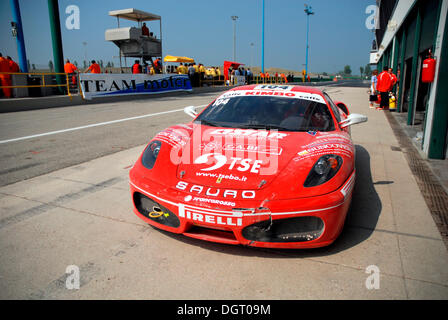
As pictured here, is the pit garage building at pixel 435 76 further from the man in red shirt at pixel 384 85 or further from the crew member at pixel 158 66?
the crew member at pixel 158 66

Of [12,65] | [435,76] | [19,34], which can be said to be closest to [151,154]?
[435,76]

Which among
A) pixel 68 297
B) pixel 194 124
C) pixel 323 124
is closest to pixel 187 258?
pixel 68 297

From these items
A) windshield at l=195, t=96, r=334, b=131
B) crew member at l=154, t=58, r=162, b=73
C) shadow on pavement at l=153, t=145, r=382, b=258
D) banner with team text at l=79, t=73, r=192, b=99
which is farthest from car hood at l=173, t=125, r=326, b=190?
crew member at l=154, t=58, r=162, b=73

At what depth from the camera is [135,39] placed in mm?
23750

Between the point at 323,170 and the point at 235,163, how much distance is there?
72 cm

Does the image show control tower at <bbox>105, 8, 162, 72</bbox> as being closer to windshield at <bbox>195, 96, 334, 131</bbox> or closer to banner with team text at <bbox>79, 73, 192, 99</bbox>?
banner with team text at <bbox>79, 73, 192, 99</bbox>

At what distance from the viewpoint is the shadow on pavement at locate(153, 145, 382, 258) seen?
2.55 metres

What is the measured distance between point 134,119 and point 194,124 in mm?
6513

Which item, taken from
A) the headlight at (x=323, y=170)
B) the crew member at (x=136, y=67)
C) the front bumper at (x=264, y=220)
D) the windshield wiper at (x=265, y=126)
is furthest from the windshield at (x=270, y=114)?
the crew member at (x=136, y=67)

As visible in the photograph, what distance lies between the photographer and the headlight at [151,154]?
2964mm

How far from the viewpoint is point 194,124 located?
372cm

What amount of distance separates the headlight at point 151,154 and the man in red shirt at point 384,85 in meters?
11.0

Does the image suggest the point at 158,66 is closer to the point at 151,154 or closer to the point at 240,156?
the point at 151,154

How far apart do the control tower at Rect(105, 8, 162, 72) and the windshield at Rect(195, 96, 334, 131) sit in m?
21.5
